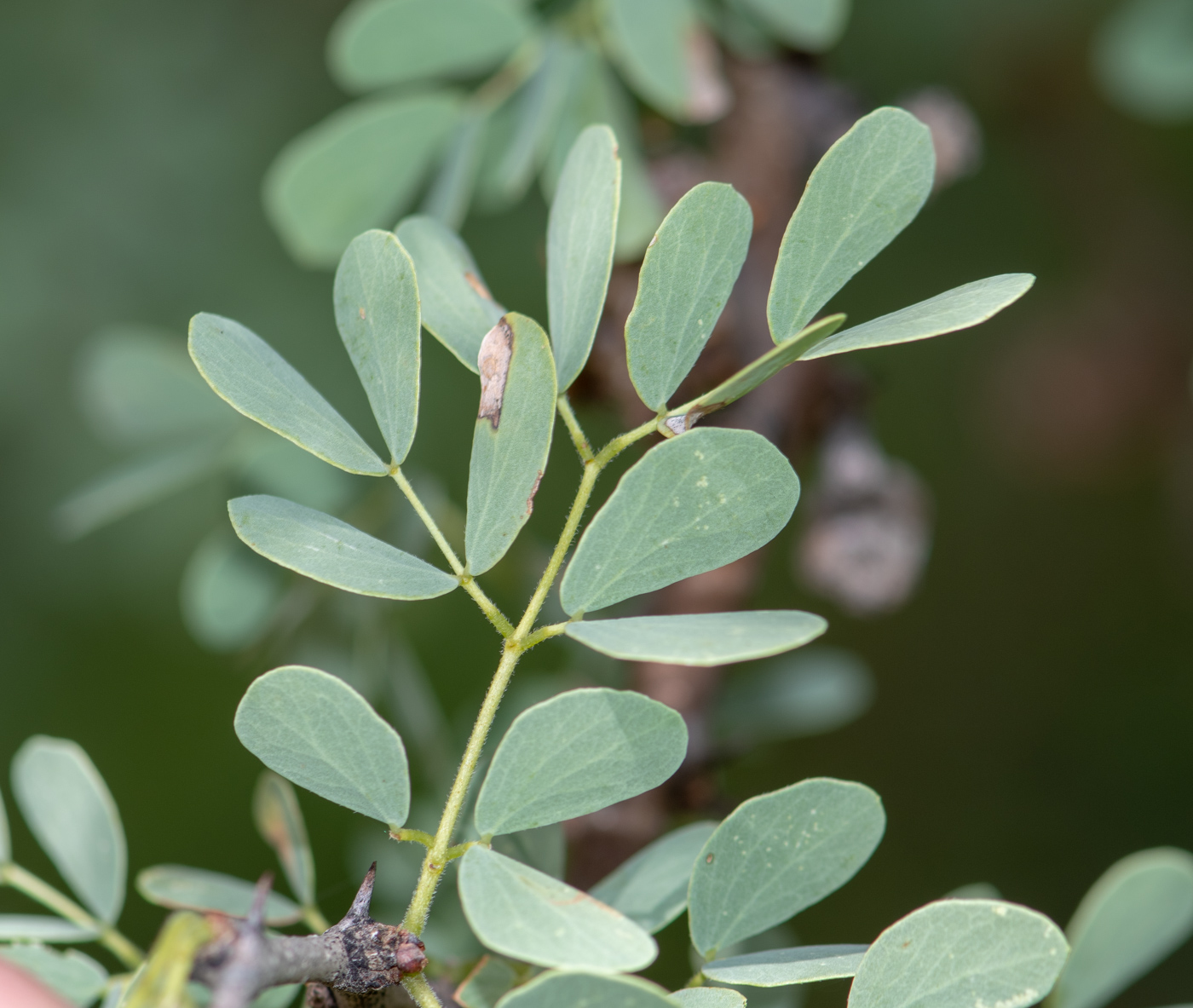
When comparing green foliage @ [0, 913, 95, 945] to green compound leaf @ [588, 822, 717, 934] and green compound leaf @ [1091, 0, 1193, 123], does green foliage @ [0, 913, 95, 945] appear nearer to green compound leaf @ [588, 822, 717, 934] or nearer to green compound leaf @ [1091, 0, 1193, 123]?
green compound leaf @ [588, 822, 717, 934]

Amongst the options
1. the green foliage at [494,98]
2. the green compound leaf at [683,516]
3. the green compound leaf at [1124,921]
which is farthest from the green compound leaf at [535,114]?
the green compound leaf at [1124,921]

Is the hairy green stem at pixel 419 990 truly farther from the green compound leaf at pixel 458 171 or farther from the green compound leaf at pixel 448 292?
the green compound leaf at pixel 458 171

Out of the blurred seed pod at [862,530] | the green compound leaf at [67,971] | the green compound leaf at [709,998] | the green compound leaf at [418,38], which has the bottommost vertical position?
the blurred seed pod at [862,530]

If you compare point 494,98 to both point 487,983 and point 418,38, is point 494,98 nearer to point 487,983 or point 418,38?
point 418,38

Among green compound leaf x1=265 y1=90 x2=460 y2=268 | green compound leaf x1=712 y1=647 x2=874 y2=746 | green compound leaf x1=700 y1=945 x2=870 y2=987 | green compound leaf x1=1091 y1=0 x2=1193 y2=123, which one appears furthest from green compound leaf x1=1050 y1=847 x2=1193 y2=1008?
green compound leaf x1=1091 y1=0 x2=1193 y2=123

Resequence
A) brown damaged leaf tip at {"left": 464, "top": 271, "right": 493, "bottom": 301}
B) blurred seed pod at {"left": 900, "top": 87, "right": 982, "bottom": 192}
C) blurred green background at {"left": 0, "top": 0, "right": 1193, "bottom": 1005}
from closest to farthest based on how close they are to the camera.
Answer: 1. brown damaged leaf tip at {"left": 464, "top": 271, "right": 493, "bottom": 301}
2. blurred seed pod at {"left": 900, "top": 87, "right": 982, "bottom": 192}
3. blurred green background at {"left": 0, "top": 0, "right": 1193, "bottom": 1005}

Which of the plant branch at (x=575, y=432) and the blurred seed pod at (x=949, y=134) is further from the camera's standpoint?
the blurred seed pod at (x=949, y=134)

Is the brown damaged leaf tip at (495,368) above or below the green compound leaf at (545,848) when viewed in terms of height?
above

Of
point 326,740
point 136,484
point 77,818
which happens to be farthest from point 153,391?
point 326,740
